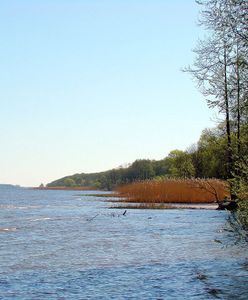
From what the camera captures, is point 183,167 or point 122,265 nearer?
point 122,265

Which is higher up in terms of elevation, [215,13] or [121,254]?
[215,13]

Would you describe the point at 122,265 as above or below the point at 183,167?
below

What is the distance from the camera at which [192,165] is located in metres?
85.8

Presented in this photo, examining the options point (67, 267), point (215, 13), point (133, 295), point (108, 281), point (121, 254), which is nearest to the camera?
point (133, 295)

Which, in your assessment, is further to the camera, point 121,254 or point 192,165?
point 192,165

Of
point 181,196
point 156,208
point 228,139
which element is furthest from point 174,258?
point 181,196

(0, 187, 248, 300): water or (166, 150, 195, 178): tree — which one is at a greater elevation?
(166, 150, 195, 178): tree

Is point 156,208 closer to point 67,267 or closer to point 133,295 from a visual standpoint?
point 67,267

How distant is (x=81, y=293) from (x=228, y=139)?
25387 millimetres

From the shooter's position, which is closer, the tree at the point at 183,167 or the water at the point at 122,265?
the water at the point at 122,265

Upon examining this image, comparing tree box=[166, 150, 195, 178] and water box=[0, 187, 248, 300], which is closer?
water box=[0, 187, 248, 300]

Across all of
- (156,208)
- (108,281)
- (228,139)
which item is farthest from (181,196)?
(108,281)

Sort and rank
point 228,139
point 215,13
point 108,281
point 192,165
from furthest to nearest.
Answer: point 192,165
point 228,139
point 215,13
point 108,281

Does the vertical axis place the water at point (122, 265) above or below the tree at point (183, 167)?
below
